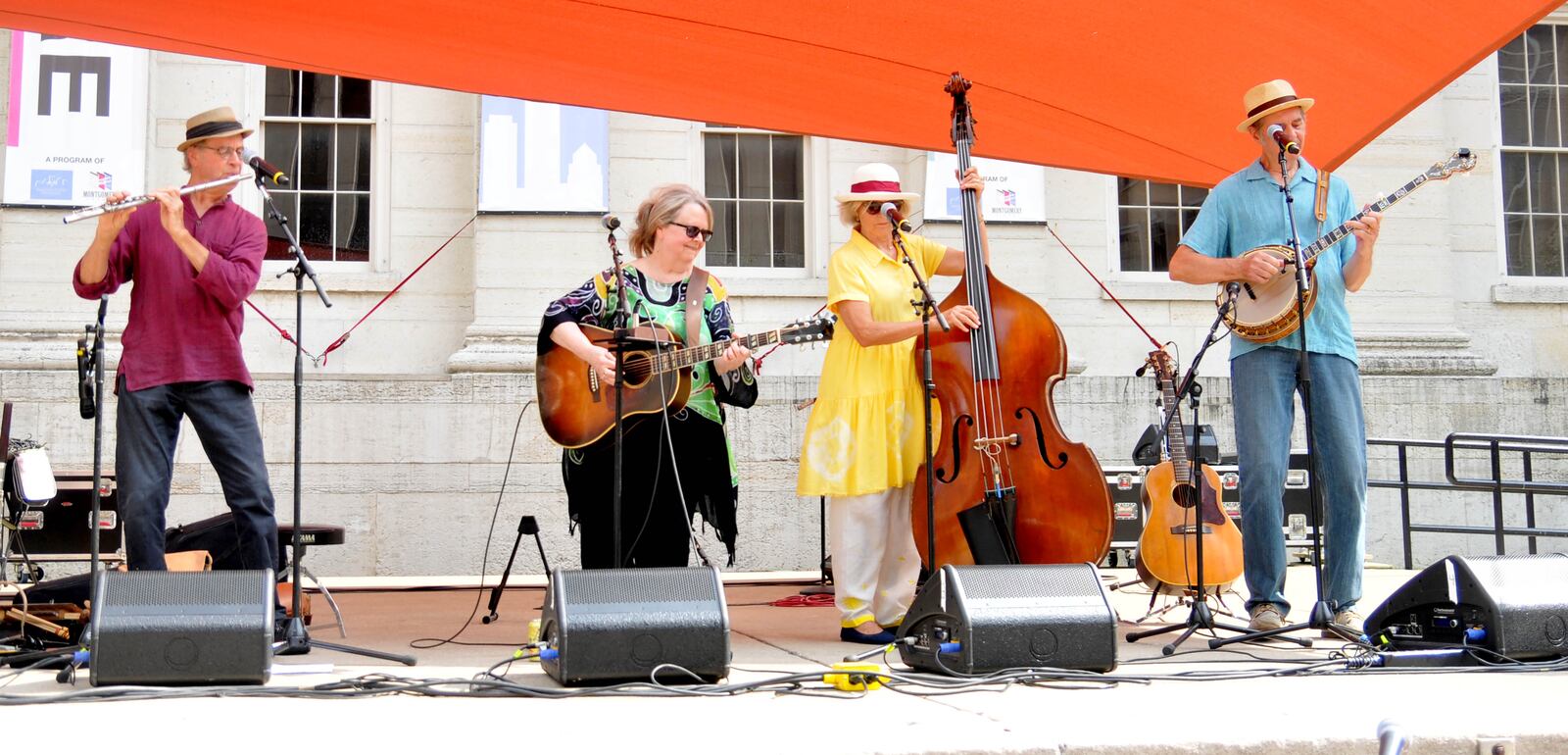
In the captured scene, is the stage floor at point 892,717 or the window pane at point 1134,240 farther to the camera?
the window pane at point 1134,240

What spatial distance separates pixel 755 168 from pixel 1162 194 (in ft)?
10.7

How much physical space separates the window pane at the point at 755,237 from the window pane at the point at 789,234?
0.05m

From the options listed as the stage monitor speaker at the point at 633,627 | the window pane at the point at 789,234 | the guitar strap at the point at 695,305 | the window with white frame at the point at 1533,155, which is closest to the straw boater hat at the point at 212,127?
the guitar strap at the point at 695,305

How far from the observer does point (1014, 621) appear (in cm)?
379

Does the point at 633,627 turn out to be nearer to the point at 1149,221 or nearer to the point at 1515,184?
the point at 1149,221

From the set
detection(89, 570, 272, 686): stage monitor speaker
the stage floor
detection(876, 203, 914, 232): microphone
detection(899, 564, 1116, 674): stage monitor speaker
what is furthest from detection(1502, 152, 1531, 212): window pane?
detection(89, 570, 272, 686): stage monitor speaker

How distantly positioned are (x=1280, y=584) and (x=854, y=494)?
1.55 meters

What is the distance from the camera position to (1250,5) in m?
4.91

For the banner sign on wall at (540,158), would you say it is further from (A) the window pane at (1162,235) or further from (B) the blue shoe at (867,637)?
(B) the blue shoe at (867,637)

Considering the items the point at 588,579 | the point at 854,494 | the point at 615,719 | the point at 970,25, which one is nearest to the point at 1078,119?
the point at 970,25

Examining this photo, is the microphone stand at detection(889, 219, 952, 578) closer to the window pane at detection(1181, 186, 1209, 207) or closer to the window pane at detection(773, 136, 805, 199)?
the window pane at detection(773, 136, 805, 199)

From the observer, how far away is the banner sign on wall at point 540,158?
939 cm

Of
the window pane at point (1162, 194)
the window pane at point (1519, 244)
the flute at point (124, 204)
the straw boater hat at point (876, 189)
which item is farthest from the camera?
the window pane at point (1519, 244)

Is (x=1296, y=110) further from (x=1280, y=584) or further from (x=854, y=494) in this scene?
(x=854, y=494)
